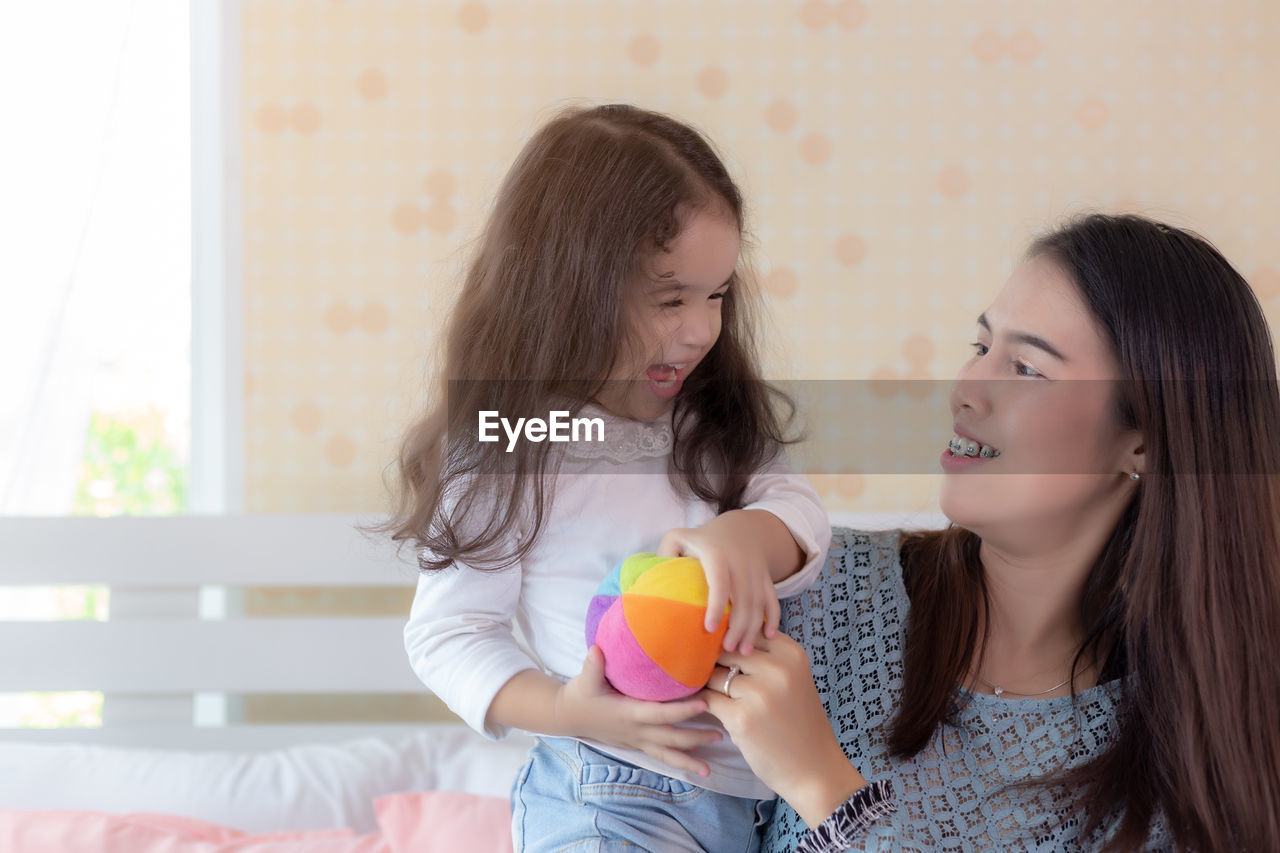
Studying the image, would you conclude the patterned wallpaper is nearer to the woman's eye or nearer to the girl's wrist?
the woman's eye

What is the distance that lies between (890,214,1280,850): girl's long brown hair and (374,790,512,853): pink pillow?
60cm

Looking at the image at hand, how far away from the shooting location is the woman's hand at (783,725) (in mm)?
979

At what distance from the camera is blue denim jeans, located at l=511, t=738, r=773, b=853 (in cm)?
A: 107

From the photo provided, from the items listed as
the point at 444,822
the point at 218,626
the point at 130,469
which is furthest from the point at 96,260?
the point at 444,822

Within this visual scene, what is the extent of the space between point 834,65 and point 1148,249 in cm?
109

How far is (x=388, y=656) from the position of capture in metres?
2.06

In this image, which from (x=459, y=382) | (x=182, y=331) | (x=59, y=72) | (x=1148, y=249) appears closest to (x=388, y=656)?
(x=182, y=331)

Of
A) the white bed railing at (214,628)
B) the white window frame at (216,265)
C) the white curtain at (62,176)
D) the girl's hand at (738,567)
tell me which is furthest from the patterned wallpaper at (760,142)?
the girl's hand at (738,567)

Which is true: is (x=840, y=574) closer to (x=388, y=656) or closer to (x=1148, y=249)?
→ (x=1148, y=249)

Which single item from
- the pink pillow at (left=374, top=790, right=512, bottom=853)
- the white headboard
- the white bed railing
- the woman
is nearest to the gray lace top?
the woman

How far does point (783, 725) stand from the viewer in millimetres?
979

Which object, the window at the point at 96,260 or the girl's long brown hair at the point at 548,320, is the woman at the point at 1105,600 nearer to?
the girl's long brown hair at the point at 548,320

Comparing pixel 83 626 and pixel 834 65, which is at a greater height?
pixel 834 65

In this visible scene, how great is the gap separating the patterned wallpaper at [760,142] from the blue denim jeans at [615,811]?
3.52ft
